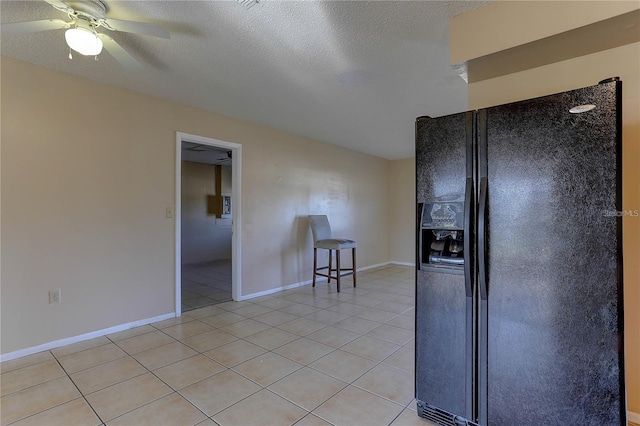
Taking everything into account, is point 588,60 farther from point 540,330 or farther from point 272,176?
point 272,176

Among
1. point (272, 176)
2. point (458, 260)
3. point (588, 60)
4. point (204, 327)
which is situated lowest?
point (204, 327)

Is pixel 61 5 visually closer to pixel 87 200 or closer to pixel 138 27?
pixel 138 27

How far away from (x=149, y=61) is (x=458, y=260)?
8.96 ft

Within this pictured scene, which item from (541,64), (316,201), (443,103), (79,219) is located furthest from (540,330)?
(316,201)

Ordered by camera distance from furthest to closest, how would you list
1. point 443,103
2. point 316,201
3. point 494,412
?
point 316,201 → point 443,103 → point 494,412

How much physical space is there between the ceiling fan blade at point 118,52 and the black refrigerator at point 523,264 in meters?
1.96

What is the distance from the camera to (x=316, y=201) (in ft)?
17.1

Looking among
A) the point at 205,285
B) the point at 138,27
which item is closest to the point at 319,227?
the point at 205,285

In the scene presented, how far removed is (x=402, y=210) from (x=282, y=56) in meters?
5.17

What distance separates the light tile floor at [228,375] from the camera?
1753 mm

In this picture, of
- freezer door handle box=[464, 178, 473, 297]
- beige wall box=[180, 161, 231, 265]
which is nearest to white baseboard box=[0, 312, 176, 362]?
freezer door handle box=[464, 178, 473, 297]

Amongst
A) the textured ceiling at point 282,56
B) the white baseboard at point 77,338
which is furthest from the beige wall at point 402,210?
the white baseboard at point 77,338

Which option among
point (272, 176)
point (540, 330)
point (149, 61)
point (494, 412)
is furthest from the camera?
point (272, 176)

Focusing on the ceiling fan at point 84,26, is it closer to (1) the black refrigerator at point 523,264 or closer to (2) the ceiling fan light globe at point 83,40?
(2) the ceiling fan light globe at point 83,40
